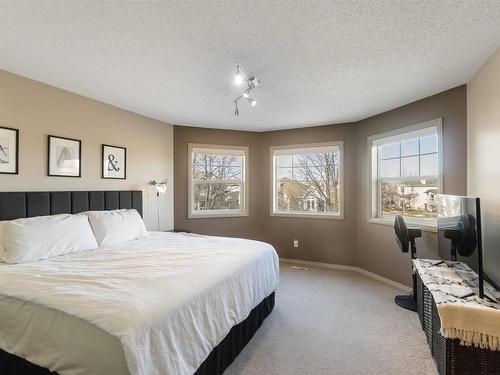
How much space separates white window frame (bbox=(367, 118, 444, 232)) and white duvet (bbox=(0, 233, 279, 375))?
2151 millimetres

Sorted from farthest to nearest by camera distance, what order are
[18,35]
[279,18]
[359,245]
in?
1. [359,245]
2. [18,35]
3. [279,18]

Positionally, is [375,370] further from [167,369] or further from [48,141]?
[48,141]

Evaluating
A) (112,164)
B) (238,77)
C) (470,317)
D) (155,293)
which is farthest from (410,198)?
(112,164)

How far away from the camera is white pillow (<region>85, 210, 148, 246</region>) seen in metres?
2.81

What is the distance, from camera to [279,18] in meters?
1.68

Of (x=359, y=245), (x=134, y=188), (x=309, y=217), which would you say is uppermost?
(x=134, y=188)

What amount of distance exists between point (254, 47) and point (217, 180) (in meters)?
2.99

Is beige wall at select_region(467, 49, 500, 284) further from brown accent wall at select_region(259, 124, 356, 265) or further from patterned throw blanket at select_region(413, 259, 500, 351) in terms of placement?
brown accent wall at select_region(259, 124, 356, 265)

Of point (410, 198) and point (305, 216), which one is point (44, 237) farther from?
point (410, 198)

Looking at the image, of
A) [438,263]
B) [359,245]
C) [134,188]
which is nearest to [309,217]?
[359,245]

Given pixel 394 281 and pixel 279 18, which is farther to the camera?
pixel 394 281

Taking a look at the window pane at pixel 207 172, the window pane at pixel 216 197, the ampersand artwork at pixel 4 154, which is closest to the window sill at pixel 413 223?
the window pane at pixel 216 197

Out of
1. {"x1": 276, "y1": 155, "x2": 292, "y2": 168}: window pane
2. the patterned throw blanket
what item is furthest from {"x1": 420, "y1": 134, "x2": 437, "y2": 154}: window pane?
{"x1": 276, "y1": 155, "x2": 292, "y2": 168}: window pane

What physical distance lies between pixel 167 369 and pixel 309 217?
3.65 metres
